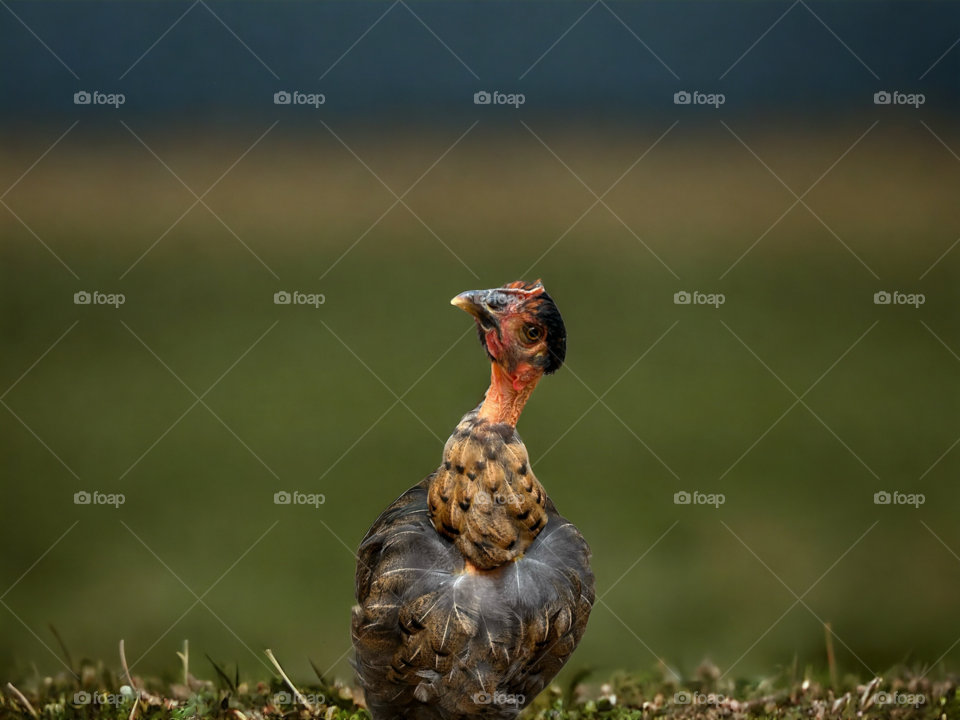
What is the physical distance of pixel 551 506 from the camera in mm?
1949

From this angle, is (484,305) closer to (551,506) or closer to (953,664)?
(551,506)

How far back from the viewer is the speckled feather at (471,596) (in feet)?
5.48

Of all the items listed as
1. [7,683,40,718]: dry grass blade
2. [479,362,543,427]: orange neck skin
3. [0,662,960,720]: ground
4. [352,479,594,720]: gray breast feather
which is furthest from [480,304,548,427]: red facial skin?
[7,683,40,718]: dry grass blade

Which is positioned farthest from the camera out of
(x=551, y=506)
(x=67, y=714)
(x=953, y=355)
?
(x=953, y=355)

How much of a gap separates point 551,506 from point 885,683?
1.16 meters

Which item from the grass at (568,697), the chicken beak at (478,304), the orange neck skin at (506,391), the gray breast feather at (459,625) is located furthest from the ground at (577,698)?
the chicken beak at (478,304)

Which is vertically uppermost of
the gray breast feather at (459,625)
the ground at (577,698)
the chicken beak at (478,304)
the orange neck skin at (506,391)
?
the chicken beak at (478,304)

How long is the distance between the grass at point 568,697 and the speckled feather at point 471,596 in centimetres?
54

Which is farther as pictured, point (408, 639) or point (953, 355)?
point (953, 355)

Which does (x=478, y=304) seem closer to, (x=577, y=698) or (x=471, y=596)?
(x=471, y=596)

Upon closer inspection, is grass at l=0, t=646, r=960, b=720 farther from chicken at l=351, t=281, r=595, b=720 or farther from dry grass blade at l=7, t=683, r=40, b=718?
chicken at l=351, t=281, r=595, b=720

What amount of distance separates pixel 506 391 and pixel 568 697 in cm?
102

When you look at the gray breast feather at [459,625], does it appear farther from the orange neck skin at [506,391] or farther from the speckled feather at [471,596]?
the orange neck skin at [506,391]

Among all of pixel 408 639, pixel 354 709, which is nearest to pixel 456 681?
pixel 408 639
